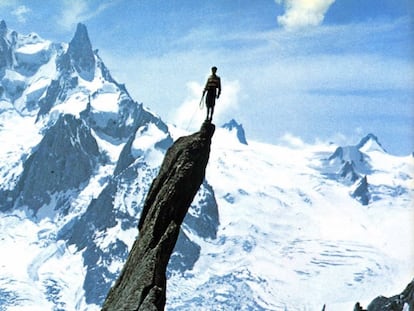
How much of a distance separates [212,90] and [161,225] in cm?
681

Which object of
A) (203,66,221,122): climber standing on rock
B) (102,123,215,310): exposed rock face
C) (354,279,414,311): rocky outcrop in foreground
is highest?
(354,279,414,311): rocky outcrop in foreground

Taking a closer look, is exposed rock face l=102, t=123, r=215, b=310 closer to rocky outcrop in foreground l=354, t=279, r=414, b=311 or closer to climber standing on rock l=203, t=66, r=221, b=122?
climber standing on rock l=203, t=66, r=221, b=122

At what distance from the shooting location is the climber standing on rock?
3678 centimetres

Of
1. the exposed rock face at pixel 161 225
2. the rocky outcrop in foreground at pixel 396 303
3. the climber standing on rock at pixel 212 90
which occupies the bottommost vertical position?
the exposed rock face at pixel 161 225

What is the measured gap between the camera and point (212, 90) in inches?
1455

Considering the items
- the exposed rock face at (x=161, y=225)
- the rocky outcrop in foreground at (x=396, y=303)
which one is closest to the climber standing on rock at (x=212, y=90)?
the exposed rock face at (x=161, y=225)

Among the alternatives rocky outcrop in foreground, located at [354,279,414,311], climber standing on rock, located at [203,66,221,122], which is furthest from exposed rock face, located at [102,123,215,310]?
rocky outcrop in foreground, located at [354,279,414,311]

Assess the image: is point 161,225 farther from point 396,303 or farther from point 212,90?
point 396,303

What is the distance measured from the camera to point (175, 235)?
1316 inches

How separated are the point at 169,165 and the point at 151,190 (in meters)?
1.43

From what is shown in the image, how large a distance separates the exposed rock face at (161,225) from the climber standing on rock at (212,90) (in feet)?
4.26

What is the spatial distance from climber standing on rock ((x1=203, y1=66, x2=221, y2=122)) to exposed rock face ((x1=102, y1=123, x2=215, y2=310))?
130 centimetres

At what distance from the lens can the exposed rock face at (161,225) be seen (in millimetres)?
31141

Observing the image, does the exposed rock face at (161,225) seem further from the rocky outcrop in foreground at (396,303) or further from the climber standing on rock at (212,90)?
the rocky outcrop in foreground at (396,303)
